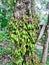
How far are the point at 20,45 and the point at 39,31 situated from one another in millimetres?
476

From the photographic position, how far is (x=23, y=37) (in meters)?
2.78

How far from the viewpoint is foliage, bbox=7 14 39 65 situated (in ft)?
9.05

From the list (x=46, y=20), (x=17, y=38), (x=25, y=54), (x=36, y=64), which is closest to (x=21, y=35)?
(x=17, y=38)

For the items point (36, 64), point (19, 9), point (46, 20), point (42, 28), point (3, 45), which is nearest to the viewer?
point (19, 9)

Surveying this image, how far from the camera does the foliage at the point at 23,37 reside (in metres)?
2.76

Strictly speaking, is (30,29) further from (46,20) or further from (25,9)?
(46,20)

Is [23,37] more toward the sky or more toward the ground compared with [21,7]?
more toward the ground

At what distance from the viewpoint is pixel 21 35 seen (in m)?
2.78

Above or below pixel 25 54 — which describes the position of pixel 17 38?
above

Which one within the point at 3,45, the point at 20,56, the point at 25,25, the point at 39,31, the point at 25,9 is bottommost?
the point at 3,45

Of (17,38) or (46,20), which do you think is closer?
(17,38)

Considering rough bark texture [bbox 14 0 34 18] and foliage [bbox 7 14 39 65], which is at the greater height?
rough bark texture [bbox 14 0 34 18]

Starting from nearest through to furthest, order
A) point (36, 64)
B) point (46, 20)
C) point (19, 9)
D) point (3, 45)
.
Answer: point (19, 9), point (36, 64), point (46, 20), point (3, 45)

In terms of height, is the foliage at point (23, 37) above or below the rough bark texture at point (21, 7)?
below
